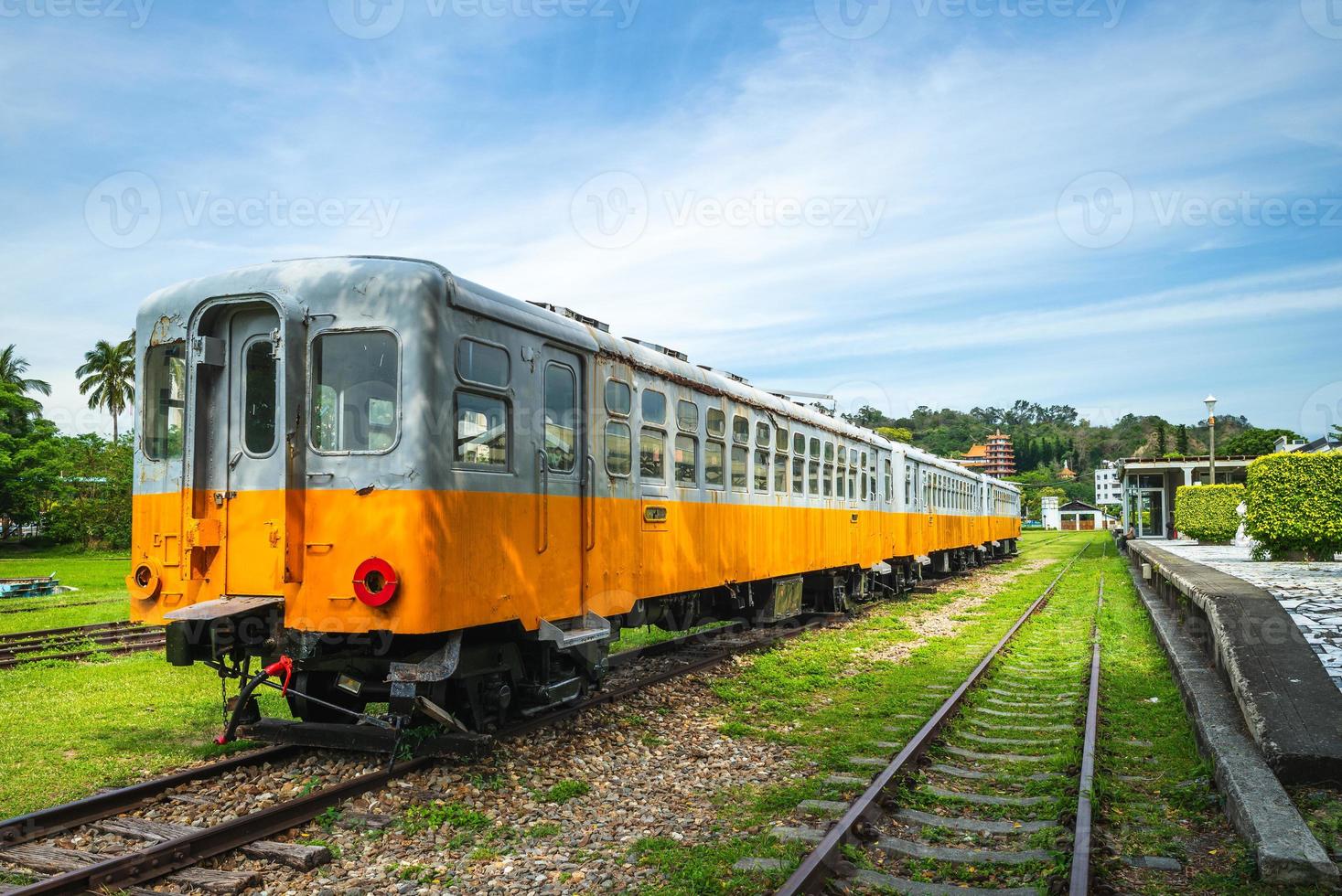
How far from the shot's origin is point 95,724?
824cm

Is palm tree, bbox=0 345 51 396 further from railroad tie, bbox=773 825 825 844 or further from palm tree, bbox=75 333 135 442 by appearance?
railroad tie, bbox=773 825 825 844

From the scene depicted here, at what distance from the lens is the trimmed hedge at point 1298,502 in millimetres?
16828

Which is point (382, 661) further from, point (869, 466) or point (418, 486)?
point (869, 466)

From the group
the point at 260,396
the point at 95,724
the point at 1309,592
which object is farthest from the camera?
the point at 1309,592

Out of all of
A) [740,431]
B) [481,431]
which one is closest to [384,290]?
[481,431]

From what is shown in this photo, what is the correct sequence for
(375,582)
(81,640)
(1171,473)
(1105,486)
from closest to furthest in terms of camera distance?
1. (375,582)
2. (81,640)
3. (1171,473)
4. (1105,486)

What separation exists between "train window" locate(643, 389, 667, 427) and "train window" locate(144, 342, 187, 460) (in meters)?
3.94

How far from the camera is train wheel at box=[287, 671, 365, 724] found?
284 inches

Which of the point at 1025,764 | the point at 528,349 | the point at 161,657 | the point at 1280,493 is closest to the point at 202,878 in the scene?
the point at 528,349

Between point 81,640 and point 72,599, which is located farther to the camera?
point 72,599

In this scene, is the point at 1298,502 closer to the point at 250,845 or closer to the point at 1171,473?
the point at 250,845

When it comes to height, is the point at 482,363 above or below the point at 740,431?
above

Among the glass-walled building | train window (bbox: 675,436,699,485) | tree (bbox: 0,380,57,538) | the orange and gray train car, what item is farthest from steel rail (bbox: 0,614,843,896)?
tree (bbox: 0,380,57,538)

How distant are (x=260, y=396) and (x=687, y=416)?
4.58 metres
